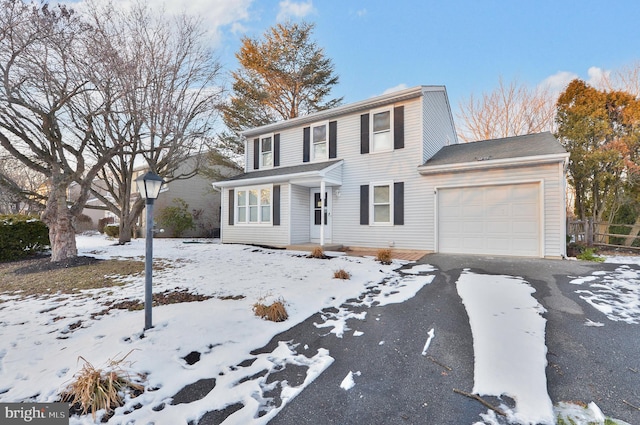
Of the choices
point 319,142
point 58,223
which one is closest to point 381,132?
point 319,142

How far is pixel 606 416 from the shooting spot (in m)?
1.73

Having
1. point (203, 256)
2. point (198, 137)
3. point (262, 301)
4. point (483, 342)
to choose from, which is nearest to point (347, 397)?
point (483, 342)

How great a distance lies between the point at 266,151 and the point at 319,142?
8.54 feet

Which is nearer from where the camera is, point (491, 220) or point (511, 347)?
point (511, 347)

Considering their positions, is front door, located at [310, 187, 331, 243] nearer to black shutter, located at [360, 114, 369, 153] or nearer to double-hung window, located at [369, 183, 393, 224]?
double-hung window, located at [369, 183, 393, 224]

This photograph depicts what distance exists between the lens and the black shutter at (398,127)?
9047 millimetres

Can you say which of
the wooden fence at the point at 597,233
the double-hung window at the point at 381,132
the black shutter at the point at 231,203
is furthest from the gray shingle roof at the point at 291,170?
the wooden fence at the point at 597,233

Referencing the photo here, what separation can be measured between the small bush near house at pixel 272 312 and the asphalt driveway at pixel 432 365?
0.26 meters

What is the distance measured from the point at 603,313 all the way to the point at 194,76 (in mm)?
13094

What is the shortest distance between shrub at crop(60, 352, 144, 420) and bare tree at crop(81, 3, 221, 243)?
262 inches

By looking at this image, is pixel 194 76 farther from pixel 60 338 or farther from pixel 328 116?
pixel 60 338

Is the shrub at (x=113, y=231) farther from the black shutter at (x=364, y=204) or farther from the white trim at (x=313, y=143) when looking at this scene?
the black shutter at (x=364, y=204)

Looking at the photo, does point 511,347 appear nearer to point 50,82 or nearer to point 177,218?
point 50,82

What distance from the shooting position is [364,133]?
31.8 ft
